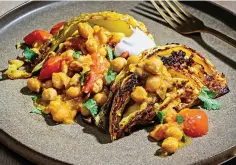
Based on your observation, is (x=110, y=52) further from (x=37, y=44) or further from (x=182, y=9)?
(x=182, y=9)

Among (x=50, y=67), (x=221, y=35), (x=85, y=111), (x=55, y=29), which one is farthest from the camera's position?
(x=55, y=29)

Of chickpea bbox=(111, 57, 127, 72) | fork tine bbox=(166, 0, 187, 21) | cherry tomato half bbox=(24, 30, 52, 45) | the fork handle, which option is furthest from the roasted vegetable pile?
fork tine bbox=(166, 0, 187, 21)

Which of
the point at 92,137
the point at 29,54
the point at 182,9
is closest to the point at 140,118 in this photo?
the point at 92,137

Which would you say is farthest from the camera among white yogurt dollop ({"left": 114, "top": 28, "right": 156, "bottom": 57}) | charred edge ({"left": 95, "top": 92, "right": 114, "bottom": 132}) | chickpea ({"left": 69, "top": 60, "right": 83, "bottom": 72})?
white yogurt dollop ({"left": 114, "top": 28, "right": 156, "bottom": 57})

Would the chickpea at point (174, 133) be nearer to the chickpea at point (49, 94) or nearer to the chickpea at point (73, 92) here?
the chickpea at point (73, 92)

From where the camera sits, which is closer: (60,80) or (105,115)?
(105,115)

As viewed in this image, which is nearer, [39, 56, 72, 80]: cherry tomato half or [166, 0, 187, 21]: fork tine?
[39, 56, 72, 80]: cherry tomato half

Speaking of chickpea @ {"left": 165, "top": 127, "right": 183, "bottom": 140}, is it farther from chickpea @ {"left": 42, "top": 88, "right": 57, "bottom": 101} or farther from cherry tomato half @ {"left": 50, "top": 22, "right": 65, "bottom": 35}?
cherry tomato half @ {"left": 50, "top": 22, "right": 65, "bottom": 35}
